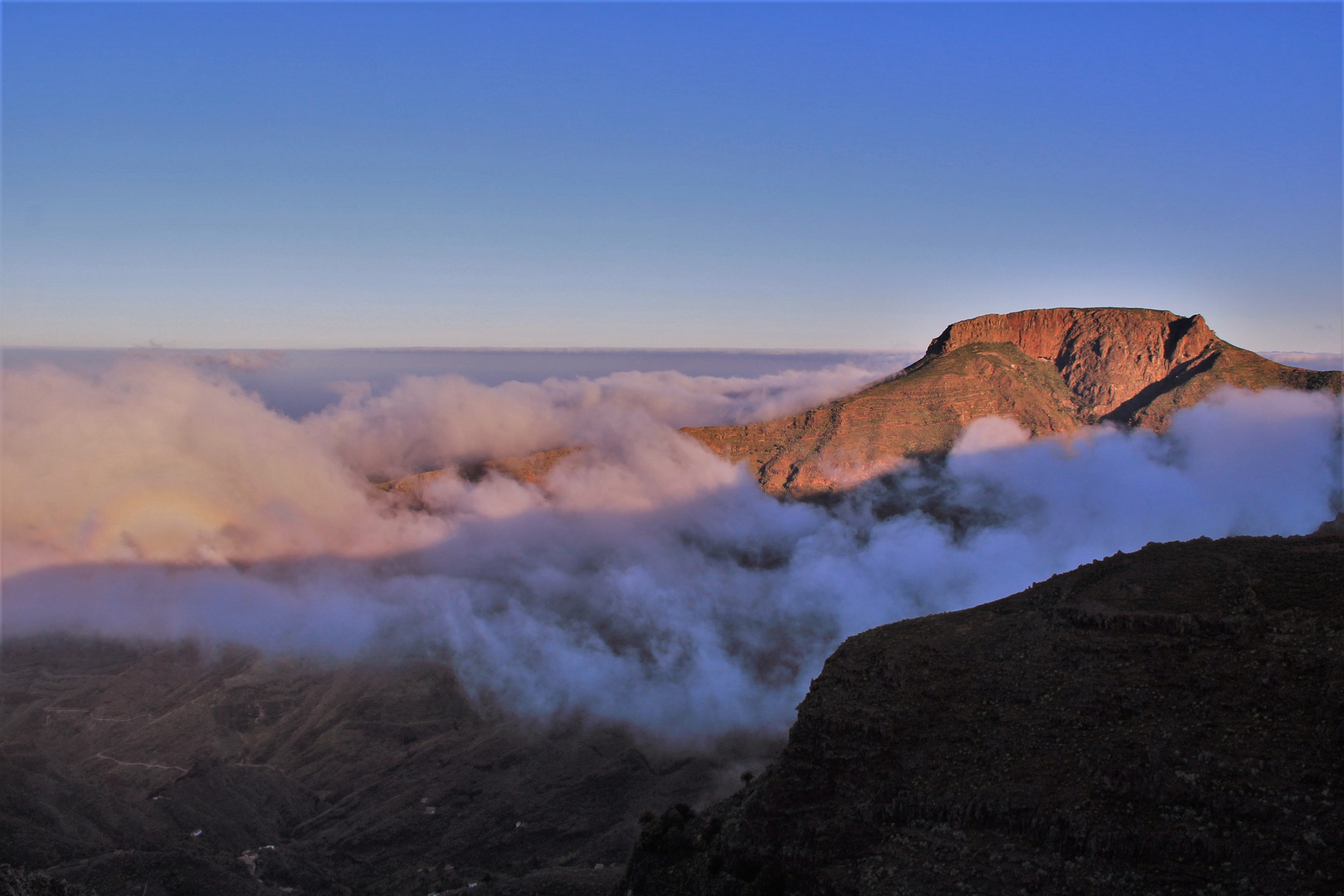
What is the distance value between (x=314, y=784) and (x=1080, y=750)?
146m

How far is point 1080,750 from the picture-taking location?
4491 centimetres

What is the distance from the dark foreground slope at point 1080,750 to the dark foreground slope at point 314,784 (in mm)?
38674

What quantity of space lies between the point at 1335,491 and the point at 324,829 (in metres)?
203

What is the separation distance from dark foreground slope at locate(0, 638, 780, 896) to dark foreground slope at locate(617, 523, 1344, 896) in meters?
38.7

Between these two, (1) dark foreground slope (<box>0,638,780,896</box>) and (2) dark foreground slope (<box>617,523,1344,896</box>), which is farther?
(1) dark foreground slope (<box>0,638,780,896</box>)

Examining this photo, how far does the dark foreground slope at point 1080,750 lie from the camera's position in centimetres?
3853

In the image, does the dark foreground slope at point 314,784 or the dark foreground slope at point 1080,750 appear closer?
the dark foreground slope at point 1080,750

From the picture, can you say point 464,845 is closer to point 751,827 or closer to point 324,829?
point 324,829

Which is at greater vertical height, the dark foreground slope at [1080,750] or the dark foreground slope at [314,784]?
the dark foreground slope at [1080,750]

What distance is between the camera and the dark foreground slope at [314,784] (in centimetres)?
10356

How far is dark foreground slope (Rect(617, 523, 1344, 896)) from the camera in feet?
126

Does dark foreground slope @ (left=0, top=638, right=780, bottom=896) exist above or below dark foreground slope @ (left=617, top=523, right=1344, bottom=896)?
below

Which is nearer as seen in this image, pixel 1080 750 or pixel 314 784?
pixel 1080 750

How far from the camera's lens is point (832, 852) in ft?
160
